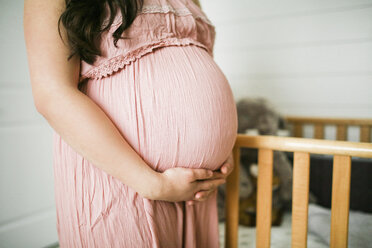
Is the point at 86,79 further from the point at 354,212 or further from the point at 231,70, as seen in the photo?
the point at 231,70

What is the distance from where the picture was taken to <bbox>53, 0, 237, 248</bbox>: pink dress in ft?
1.55

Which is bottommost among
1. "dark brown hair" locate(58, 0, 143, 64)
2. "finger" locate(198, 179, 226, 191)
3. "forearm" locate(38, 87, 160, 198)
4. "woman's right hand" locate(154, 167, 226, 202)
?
"finger" locate(198, 179, 226, 191)

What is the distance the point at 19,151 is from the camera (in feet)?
3.52

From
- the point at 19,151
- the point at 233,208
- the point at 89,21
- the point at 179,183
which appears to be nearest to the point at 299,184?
the point at 233,208

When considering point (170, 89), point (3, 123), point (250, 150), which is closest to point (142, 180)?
point (170, 89)

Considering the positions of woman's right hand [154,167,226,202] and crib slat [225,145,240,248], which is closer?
woman's right hand [154,167,226,202]

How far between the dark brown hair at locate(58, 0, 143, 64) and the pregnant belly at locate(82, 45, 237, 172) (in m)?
0.06

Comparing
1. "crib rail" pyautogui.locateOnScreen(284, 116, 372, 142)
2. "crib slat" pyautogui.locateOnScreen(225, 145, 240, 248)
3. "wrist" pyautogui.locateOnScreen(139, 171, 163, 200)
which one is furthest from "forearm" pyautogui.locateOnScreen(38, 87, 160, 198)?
"crib rail" pyautogui.locateOnScreen(284, 116, 372, 142)

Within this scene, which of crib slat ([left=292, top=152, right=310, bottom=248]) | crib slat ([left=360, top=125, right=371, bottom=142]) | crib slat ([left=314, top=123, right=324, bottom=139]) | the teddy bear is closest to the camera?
crib slat ([left=292, top=152, right=310, bottom=248])

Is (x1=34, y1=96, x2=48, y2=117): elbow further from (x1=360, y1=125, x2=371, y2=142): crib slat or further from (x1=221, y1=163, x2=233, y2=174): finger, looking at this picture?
(x1=360, y1=125, x2=371, y2=142): crib slat

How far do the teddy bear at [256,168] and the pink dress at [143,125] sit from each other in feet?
2.77

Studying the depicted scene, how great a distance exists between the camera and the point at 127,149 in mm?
448

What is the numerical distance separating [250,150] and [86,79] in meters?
1.06

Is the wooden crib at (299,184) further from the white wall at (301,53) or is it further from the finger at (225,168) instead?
the white wall at (301,53)
